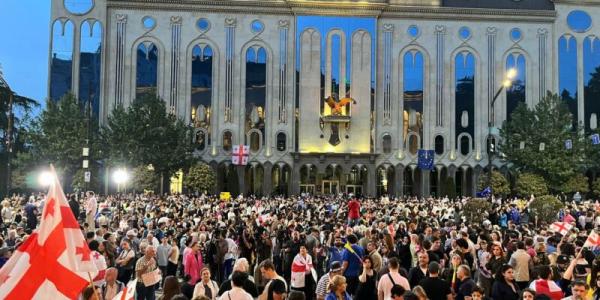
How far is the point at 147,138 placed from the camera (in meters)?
53.9

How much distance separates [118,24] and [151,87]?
21.9 ft

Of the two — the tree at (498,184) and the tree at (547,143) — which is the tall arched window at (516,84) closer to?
the tree at (547,143)

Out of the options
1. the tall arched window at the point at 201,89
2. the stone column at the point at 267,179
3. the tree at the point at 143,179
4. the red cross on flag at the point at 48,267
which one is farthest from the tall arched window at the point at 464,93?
the red cross on flag at the point at 48,267

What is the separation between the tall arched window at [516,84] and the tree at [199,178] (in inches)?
1151

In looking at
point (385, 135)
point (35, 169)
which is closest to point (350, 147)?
point (385, 135)

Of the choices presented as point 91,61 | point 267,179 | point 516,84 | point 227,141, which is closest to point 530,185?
point 516,84

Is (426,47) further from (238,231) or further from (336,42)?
(238,231)

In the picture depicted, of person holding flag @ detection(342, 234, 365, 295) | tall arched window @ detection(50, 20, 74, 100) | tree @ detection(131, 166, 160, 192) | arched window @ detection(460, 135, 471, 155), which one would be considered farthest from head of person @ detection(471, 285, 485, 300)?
tall arched window @ detection(50, 20, 74, 100)

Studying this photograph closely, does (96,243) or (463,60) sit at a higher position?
(463,60)

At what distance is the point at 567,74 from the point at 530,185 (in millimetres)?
14585

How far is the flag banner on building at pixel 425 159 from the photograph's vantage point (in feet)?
193

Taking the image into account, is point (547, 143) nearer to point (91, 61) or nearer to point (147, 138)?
point (147, 138)

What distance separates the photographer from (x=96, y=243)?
1392 cm

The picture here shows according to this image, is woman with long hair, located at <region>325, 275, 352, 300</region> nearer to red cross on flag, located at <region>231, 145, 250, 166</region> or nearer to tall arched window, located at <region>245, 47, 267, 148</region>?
red cross on flag, located at <region>231, 145, 250, 166</region>
